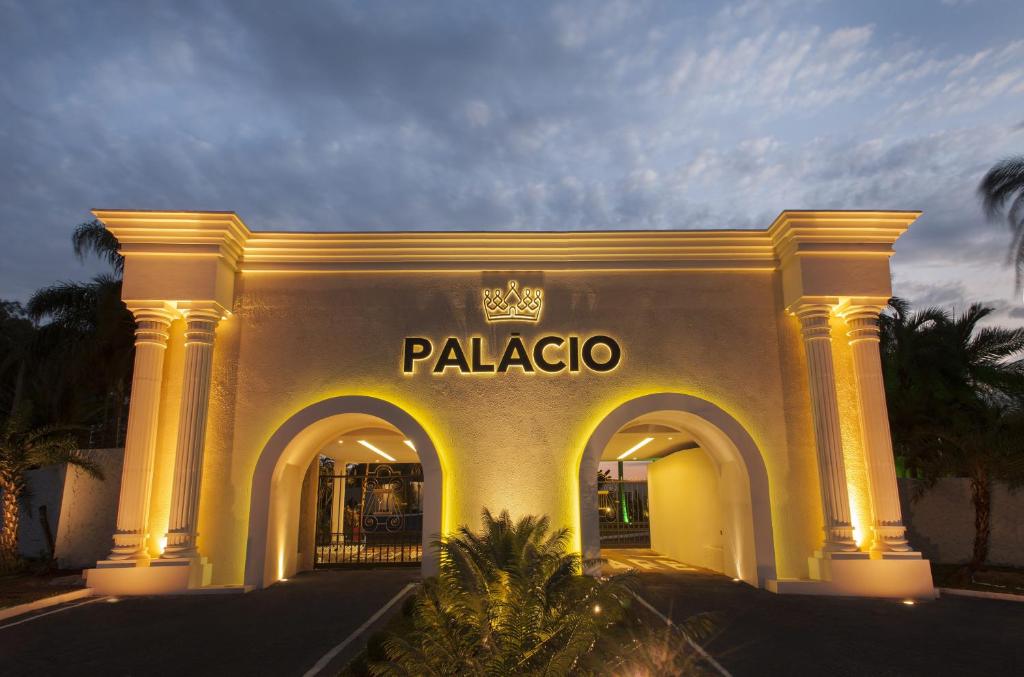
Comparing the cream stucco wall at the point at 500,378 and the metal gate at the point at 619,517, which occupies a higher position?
the cream stucco wall at the point at 500,378

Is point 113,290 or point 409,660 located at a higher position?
point 113,290

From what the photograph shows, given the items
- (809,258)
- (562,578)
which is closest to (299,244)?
(562,578)

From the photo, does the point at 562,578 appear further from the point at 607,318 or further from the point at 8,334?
the point at 8,334

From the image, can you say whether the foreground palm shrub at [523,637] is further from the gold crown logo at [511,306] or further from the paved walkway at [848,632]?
the gold crown logo at [511,306]

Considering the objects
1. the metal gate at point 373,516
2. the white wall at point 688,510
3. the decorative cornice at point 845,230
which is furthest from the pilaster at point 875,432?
the metal gate at point 373,516

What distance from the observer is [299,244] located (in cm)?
1355

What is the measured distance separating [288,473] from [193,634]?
5168 mm

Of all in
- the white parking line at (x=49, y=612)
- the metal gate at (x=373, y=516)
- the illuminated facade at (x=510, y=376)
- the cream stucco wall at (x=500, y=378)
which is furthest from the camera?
the metal gate at (x=373, y=516)

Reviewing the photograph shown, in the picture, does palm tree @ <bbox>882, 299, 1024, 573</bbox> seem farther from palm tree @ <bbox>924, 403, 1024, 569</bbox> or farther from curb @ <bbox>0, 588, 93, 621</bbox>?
→ curb @ <bbox>0, 588, 93, 621</bbox>

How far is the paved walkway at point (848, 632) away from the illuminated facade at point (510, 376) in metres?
0.95

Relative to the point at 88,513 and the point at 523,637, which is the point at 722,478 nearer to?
the point at 523,637

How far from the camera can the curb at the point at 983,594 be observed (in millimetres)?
11531

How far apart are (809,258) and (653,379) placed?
367 cm

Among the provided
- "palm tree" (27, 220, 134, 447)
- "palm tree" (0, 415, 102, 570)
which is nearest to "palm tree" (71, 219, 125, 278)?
"palm tree" (27, 220, 134, 447)
